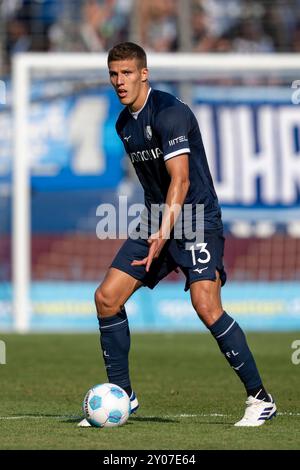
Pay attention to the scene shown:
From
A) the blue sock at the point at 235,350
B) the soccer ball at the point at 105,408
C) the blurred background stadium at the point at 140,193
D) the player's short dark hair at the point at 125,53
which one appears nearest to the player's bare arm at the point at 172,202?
the blue sock at the point at 235,350

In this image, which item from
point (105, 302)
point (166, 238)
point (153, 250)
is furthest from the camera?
point (105, 302)

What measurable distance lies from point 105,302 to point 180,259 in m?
0.64

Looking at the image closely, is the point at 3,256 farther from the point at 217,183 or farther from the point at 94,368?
the point at 94,368

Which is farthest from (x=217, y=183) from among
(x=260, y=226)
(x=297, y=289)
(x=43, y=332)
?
(x=43, y=332)

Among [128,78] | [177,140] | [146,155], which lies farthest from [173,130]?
[128,78]

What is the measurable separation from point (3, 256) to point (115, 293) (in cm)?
1084

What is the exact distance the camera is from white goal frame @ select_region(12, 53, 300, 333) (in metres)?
17.2

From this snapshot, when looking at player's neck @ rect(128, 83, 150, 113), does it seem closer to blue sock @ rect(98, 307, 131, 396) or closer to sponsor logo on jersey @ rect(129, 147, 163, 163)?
sponsor logo on jersey @ rect(129, 147, 163, 163)

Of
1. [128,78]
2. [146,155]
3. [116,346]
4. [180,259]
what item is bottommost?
[116,346]

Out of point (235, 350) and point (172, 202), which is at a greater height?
point (172, 202)

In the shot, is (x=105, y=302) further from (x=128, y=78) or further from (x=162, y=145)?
(x=128, y=78)

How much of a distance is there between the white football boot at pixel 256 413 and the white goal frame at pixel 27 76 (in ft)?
31.0

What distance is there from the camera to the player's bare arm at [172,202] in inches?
308

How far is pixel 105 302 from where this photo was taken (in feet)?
27.0
